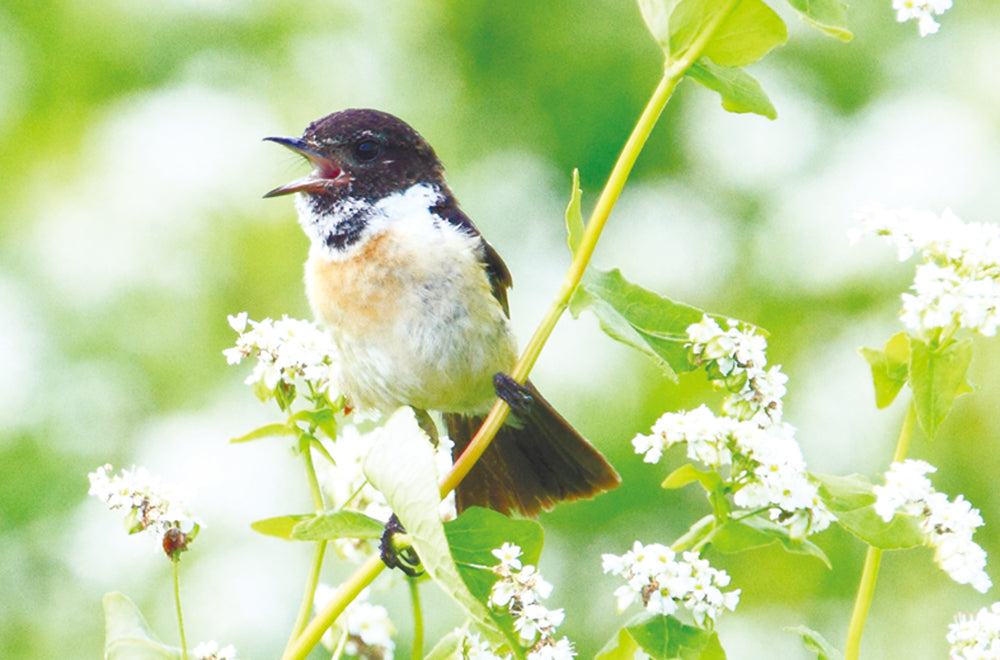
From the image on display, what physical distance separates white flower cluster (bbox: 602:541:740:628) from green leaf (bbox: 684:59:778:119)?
56cm

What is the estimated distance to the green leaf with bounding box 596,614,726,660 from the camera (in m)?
1.29

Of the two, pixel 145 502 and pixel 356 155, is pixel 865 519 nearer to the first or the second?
pixel 145 502

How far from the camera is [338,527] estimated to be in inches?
51.0

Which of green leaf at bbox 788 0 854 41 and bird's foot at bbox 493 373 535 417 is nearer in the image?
green leaf at bbox 788 0 854 41

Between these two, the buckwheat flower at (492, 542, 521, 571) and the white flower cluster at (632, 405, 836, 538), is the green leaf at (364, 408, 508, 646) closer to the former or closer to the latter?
the buckwheat flower at (492, 542, 521, 571)


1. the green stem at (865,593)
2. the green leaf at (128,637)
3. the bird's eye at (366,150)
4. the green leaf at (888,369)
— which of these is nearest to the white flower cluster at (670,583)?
the green stem at (865,593)

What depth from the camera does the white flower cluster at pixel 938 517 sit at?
4.19 ft

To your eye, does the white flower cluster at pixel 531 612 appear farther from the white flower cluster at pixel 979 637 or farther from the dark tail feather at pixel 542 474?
the dark tail feather at pixel 542 474

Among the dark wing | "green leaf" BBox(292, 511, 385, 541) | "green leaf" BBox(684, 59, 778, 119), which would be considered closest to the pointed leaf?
"green leaf" BBox(292, 511, 385, 541)

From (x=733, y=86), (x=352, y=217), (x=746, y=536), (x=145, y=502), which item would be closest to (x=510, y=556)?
(x=746, y=536)

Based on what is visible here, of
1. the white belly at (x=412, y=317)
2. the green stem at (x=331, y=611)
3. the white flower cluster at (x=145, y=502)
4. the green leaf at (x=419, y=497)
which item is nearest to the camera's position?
the green leaf at (x=419, y=497)

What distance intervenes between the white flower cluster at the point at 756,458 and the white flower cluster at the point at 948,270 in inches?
8.3

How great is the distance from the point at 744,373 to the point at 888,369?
231 mm

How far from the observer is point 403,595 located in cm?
454
